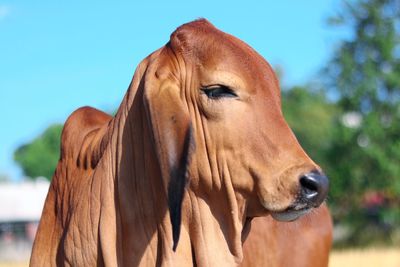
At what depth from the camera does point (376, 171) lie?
4162cm

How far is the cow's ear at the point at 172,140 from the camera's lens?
425 centimetres

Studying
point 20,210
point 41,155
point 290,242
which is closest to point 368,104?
point 20,210

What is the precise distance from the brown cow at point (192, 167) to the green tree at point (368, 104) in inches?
1439

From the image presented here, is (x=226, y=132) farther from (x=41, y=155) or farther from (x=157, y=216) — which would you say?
(x=41, y=155)

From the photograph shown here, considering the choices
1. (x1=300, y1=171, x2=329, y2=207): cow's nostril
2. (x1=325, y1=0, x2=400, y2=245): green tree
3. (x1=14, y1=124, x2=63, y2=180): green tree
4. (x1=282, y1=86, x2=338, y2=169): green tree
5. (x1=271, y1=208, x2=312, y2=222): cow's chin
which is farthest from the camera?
(x1=14, y1=124, x2=63, y2=180): green tree

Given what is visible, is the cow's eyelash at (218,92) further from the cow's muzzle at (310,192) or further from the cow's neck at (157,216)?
the cow's muzzle at (310,192)

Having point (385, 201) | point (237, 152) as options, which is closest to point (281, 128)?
point (237, 152)

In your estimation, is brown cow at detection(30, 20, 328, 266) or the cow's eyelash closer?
brown cow at detection(30, 20, 328, 266)

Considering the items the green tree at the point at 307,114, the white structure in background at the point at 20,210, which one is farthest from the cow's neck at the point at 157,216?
the green tree at the point at 307,114

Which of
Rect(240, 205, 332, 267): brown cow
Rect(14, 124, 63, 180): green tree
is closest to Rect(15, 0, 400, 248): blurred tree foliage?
Rect(240, 205, 332, 267): brown cow

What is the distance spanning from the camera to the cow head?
425 centimetres

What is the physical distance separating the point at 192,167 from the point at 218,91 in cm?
44

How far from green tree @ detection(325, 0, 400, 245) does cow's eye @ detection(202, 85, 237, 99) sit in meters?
36.7

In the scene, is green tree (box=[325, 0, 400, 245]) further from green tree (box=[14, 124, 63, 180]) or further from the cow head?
green tree (box=[14, 124, 63, 180])
